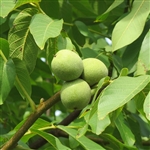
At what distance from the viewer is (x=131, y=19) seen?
4.57 feet

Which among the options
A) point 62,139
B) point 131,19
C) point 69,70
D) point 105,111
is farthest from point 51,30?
point 62,139

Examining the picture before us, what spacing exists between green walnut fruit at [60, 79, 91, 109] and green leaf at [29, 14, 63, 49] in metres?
0.16

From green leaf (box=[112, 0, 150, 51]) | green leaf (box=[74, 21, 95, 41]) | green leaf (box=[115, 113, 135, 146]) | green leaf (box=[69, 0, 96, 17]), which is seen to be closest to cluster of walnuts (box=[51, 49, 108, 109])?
green leaf (box=[112, 0, 150, 51])

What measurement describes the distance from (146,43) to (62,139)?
24.1 inches

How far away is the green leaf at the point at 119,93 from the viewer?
97 centimetres

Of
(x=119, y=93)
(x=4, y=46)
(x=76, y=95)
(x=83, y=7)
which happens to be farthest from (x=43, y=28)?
(x=83, y=7)

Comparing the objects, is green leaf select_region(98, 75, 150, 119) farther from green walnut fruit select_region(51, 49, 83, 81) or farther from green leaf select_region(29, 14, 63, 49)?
green leaf select_region(29, 14, 63, 49)

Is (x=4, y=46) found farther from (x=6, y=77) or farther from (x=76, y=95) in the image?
(x=76, y=95)

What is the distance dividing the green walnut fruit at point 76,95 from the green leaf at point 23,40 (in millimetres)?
322

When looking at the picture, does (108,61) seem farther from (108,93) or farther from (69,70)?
(108,93)

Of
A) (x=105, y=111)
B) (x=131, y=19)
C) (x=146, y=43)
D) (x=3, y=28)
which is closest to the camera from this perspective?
(x=105, y=111)

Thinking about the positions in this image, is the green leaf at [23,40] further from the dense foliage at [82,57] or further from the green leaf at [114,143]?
the green leaf at [114,143]

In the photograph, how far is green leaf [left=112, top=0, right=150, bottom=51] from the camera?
1.30m

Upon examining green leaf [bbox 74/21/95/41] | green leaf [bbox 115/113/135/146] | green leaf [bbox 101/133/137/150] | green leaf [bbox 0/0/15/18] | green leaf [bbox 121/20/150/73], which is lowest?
green leaf [bbox 101/133/137/150]
